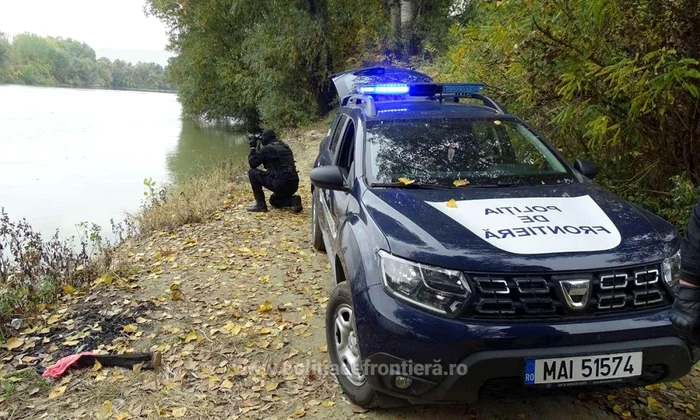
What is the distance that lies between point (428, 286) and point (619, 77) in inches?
117

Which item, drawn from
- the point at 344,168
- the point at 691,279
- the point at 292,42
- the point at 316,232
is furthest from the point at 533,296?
the point at 292,42

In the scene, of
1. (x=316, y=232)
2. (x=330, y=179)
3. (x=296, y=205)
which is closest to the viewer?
(x=330, y=179)

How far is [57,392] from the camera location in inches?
134

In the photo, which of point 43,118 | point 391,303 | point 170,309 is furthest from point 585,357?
point 43,118

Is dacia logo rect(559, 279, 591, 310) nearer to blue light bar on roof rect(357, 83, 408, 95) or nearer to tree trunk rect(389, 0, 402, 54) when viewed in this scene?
blue light bar on roof rect(357, 83, 408, 95)

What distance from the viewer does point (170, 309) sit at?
180 inches

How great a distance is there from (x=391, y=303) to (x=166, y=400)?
176 cm

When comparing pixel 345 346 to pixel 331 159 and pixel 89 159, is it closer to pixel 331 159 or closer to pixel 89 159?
pixel 331 159

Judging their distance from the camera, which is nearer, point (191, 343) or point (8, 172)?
point (191, 343)

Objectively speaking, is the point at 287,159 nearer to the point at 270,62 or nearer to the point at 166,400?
the point at 166,400

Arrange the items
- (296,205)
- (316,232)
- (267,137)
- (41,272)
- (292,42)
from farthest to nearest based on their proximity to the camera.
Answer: (292,42) < (296,205) < (267,137) < (316,232) < (41,272)

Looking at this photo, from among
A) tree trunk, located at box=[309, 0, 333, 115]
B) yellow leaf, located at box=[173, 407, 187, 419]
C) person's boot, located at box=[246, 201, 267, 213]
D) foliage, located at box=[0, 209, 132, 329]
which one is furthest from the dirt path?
tree trunk, located at box=[309, 0, 333, 115]

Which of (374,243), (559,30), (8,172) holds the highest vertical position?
(559,30)

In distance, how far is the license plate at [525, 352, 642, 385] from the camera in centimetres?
232
